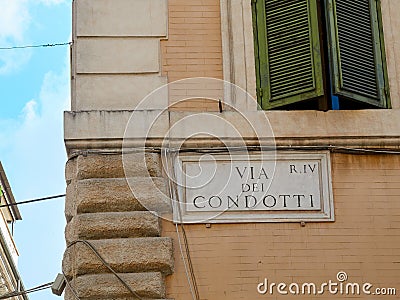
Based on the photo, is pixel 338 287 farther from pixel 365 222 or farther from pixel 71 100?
pixel 71 100

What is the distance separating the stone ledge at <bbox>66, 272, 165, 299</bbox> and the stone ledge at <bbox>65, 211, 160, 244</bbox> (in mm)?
397

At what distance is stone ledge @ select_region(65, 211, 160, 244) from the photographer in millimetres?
11766

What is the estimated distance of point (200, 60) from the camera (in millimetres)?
12688

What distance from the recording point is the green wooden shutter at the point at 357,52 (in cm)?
1251

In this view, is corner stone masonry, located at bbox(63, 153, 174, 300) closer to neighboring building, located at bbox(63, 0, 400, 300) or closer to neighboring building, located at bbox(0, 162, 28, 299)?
neighboring building, located at bbox(63, 0, 400, 300)

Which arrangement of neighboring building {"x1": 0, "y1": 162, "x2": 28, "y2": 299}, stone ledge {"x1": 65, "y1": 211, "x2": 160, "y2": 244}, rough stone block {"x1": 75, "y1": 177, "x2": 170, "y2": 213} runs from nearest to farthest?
1. stone ledge {"x1": 65, "y1": 211, "x2": 160, "y2": 244}
2. rough stone block {"x1": 75, "y1": 177, "x2": 170, "y2": 213}
3. neighboring building {"x1": 0, "y1": 162, "x2": 28, "y2": 299}

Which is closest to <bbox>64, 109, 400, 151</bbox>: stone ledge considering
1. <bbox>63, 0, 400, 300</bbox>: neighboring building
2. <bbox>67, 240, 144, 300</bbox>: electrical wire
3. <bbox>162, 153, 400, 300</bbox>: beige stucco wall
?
<bbox>63, 0, 400, 300</bbox>: neighboring building

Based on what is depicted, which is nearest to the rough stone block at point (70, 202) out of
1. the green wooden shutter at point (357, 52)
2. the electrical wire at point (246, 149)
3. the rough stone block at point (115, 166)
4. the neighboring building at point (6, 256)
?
the rough stone block at point (115, 166)

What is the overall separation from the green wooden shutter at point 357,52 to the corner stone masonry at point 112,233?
200cm

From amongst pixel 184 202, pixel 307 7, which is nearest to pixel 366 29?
pixel 307 7

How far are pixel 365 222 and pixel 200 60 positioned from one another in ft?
7.51

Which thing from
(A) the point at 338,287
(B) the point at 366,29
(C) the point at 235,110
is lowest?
(A) the point at 338,287

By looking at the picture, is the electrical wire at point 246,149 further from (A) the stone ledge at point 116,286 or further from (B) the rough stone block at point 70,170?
(A) the stone ledge at point 116,286

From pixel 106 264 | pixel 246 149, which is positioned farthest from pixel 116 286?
pixel 246 149
